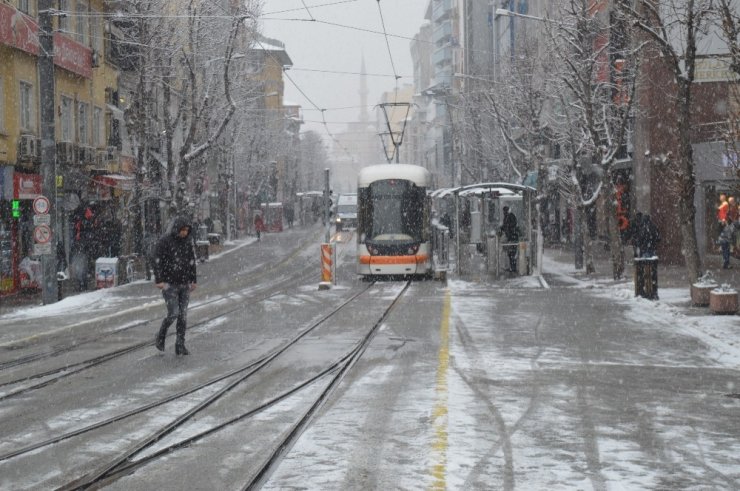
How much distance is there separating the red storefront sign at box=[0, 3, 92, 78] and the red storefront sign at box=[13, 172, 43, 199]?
11.3ft

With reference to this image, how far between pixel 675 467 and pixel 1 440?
5.01m

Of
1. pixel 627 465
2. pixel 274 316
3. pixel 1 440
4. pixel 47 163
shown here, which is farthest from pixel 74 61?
pixel 627 465

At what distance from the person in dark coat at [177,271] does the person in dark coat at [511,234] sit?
1958 centimetres

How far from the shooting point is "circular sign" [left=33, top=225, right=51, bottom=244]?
2464 cm

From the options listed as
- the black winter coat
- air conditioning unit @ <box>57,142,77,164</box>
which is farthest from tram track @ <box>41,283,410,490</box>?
air conditioning unit @ <box>57,142,77,164</box>

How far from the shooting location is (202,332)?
57.5 ft

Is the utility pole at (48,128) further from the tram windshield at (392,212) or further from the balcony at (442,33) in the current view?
the balcony at (442,33)

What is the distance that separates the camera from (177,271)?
14336mm

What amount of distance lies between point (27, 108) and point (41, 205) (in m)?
9.01

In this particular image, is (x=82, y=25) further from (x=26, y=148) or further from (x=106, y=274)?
(x=106, y=274)

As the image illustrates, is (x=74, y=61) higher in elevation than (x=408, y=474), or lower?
higher

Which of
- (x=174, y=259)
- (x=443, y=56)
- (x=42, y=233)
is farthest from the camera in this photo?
(x=443, y=56)

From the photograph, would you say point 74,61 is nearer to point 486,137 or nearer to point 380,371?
point 380,371

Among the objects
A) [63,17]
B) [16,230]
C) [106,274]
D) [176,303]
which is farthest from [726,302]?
[63,17]
